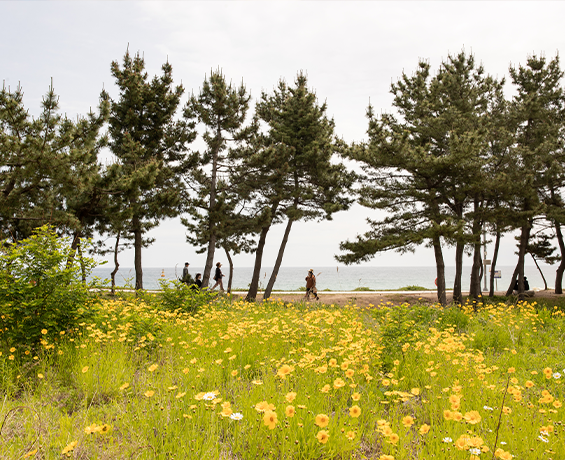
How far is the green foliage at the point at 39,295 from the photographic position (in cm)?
450

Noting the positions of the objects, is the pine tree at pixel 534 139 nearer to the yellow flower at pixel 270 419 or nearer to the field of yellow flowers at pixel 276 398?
the field of yellow flowers at pixel 276 398

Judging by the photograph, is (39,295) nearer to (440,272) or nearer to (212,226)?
(212,226)

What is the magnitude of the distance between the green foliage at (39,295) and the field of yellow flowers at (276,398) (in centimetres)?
23

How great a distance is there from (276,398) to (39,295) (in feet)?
11.9

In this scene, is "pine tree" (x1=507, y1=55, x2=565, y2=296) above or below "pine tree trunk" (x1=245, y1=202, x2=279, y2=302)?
above

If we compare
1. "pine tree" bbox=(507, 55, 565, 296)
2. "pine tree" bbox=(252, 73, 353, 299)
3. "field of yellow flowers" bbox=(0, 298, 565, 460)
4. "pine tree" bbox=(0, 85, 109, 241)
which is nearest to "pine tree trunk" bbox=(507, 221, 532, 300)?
"pine tree" bbox=(507, 55, 565, 296)

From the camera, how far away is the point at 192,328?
557 centimetres

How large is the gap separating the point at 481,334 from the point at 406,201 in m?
10.7

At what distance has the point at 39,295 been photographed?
4.64 metres

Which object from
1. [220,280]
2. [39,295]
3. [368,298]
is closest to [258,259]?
[220,280]

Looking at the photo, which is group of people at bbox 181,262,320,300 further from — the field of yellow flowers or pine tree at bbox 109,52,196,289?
the field of yellow flowers

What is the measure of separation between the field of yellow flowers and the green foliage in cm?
23

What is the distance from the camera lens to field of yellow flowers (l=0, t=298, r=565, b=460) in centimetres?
239

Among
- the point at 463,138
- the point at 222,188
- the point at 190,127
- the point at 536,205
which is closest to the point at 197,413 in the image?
the point at 463,138
